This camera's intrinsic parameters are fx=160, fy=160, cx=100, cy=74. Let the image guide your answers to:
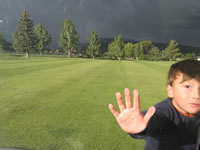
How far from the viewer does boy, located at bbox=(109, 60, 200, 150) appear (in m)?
1.33

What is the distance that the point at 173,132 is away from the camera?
1.53m

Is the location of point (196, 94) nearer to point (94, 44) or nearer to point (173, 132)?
point (173, 132)

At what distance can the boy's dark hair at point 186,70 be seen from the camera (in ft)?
4.76

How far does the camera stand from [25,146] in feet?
7.97

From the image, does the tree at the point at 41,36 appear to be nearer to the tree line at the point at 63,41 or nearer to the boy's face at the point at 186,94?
the tree line at the point at 63,41

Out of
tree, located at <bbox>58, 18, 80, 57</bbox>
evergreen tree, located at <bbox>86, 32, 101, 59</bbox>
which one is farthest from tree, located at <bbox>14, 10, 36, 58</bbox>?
Answer: evergreen tree, located at <bbox>86, 32, 101, 59</bbox>

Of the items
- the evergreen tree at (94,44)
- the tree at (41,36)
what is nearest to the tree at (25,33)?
the tree at (41,36)

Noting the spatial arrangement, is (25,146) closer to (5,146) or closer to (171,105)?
(5,146)

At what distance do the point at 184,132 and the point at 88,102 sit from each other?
3.36 m

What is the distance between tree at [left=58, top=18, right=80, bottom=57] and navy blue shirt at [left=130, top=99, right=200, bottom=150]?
66980 mm

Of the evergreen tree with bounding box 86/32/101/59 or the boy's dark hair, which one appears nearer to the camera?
the boy's dark hair

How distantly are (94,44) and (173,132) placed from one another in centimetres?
7013

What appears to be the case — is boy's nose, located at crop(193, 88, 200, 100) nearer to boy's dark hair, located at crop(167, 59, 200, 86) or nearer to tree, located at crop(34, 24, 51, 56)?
boy's dark hair, located at crop(167, 59, 200, 86)

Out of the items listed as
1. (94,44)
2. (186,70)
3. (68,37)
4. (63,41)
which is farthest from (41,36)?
(186,70)
